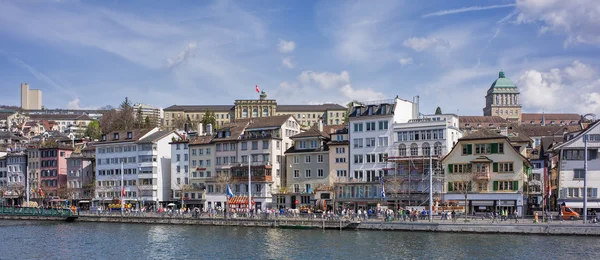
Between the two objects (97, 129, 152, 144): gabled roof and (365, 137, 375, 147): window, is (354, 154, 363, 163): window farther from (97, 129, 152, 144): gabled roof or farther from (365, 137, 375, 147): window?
(97, 129, 152, 144): gabled roof

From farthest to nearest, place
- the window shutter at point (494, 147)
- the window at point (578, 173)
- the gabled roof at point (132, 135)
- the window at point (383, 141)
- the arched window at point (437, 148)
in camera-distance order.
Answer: the gabled roof at point (132, 135) → the window at point (383, 141) → the arched window at point (437, 148) → the window shutter at point (494, 147) → the window at point (578, 173)

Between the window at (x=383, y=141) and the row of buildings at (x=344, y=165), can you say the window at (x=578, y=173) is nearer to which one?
the row of buildings at (x=344, y=165)

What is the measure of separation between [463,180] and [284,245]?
93.0ft

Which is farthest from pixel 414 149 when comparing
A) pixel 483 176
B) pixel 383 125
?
pixel 483 176

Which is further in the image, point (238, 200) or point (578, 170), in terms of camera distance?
point (238, 200)

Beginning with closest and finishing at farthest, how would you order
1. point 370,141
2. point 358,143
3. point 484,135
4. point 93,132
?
point 484,135, point 370,141, point 358,143, point 93,132

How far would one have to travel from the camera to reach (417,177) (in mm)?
88250

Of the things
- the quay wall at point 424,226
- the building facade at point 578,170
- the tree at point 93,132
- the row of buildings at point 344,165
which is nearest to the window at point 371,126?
the row of buildings at point 344,165

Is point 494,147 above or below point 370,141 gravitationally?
below

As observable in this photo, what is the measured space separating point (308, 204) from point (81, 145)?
213 ft

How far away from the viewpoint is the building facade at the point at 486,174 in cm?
8106

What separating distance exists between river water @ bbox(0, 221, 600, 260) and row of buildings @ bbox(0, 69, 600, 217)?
12594 millimetres

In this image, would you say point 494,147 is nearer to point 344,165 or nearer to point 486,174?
point 486,174

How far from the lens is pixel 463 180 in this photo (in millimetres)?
82438
